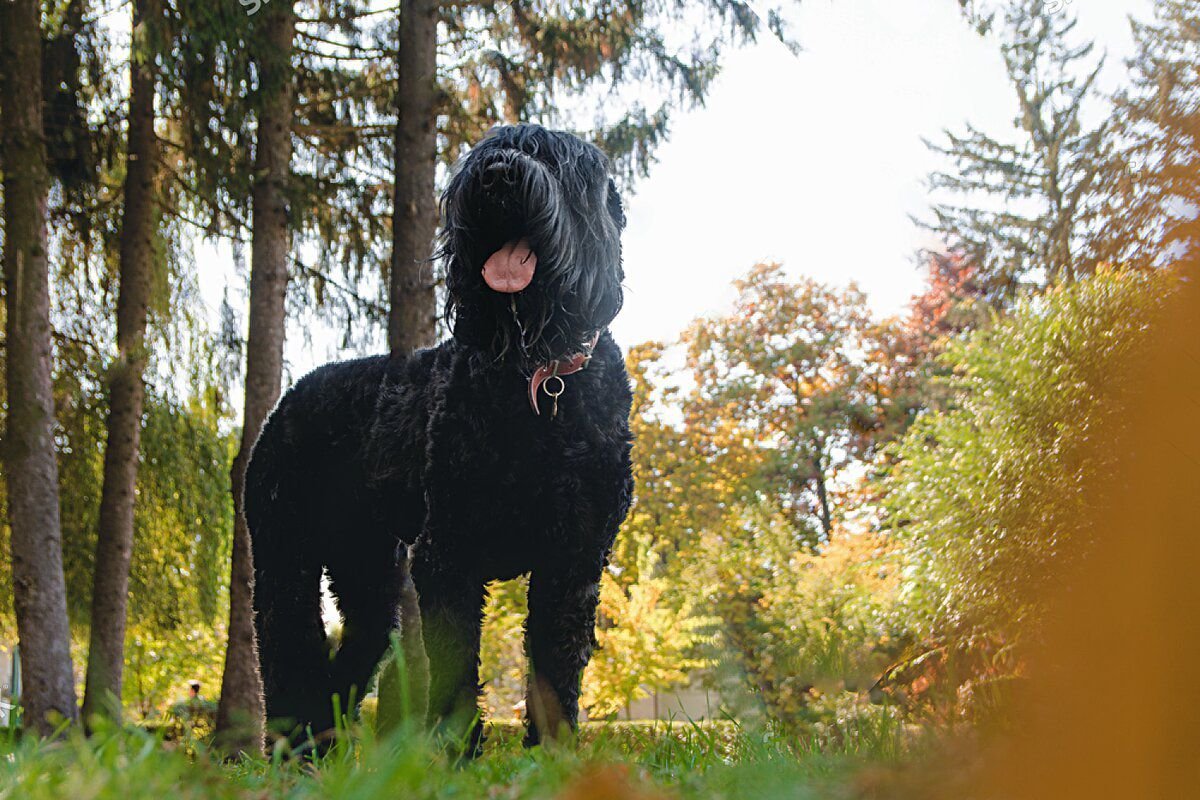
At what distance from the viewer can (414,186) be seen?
714cm

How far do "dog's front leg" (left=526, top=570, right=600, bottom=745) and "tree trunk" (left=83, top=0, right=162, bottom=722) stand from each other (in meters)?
7.61

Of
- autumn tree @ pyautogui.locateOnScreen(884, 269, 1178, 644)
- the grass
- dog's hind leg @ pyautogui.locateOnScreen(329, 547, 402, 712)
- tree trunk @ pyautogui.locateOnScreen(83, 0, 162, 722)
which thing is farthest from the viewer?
autumn tree @ pyautogui.locateOnScreen(884, 269, 1178, 644)

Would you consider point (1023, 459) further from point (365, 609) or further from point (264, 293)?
point (365, 609)

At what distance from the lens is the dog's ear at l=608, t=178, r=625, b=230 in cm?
359

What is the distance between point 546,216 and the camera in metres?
3.13

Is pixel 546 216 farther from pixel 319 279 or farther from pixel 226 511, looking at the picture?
pixel 226 511

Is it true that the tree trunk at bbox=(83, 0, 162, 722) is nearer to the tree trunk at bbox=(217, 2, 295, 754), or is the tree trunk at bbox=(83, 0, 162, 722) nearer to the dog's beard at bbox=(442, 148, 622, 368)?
the tree trunk at bbox=(217, 2, 295, 754)

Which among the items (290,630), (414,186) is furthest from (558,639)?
(414,186)

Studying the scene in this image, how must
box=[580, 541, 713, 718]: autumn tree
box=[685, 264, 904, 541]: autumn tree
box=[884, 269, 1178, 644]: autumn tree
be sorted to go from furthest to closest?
box=[685, 264, 904, 541]: autumn tree
box=[580, 541, 713, 718]: autumn tree
box=[884, 269, 1178, 644]: autumn tree

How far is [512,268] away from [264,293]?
576 cm

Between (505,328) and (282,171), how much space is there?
6.15m

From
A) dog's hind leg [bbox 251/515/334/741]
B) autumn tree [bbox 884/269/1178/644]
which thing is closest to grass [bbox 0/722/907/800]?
dog's hind leg [bbox 251/515/334/741]

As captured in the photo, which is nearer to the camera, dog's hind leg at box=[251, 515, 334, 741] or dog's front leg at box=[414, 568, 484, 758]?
dog's front leg at box=[414, 568, 484, 758]

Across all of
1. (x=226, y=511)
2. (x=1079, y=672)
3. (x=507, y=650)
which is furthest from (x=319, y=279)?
(x=507, y=650)
